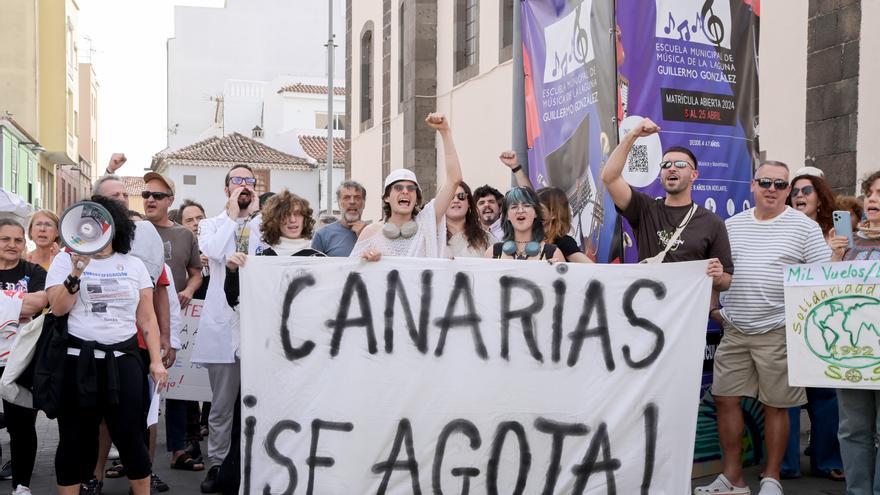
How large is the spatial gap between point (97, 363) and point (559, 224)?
8.68ft

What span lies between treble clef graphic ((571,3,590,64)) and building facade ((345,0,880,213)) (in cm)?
383

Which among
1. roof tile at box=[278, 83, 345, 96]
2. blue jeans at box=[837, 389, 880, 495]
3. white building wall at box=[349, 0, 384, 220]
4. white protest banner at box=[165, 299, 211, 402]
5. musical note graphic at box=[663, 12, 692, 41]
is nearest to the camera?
blue jeans at box=[837, 389, 880, 495]

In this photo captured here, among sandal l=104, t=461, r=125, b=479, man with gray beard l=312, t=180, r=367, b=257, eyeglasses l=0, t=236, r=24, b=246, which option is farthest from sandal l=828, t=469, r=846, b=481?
eyeglasses l=0, t=236, r=24, b=246

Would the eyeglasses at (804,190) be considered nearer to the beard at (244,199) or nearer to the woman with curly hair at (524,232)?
the woman with curly hair at (524,232)

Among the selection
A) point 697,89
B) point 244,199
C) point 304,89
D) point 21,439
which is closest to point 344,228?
point 244,199

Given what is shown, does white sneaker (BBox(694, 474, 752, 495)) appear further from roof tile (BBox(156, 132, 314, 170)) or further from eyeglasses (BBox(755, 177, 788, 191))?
roof tile (BBox(156, 132, 314, 170))

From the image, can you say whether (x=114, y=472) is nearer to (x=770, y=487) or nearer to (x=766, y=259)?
(x=770, y=487)

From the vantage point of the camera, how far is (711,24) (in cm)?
678

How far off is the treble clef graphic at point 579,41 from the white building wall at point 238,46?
54434 millimetres

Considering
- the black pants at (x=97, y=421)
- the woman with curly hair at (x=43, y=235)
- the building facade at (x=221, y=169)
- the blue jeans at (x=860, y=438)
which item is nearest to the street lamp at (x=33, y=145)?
the building facade at (x=221, y=169)

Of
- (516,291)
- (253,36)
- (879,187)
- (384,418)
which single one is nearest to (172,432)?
(384,418)

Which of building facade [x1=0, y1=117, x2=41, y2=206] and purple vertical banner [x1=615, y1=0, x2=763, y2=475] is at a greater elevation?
building facade [x1=0, y1=117, x2=41, y2=206]

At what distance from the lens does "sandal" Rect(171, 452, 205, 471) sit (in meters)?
7.02

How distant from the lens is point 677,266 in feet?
18.0
